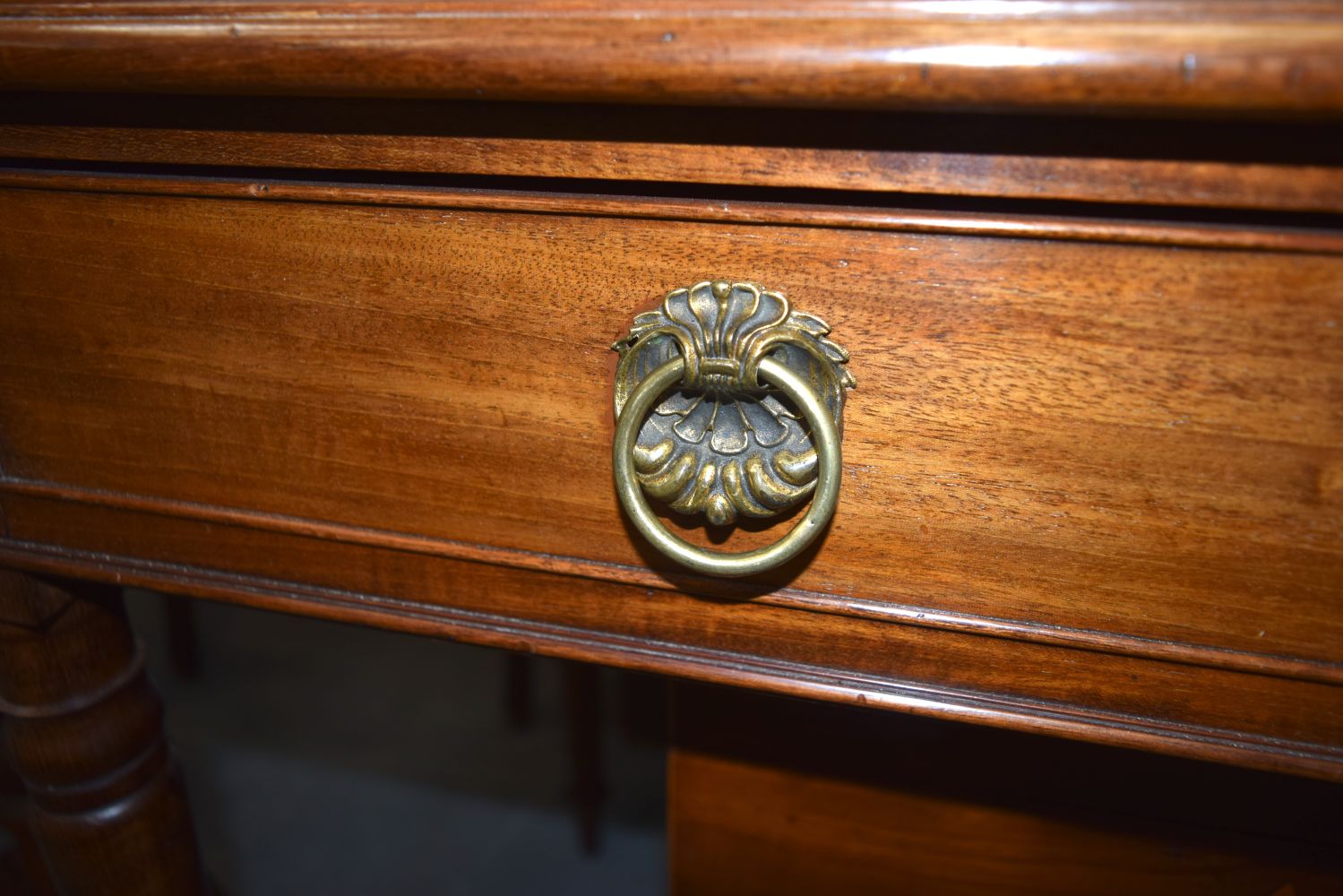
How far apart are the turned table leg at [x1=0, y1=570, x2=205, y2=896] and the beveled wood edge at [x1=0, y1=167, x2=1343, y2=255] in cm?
23

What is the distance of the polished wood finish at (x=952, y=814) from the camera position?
0.54 metres

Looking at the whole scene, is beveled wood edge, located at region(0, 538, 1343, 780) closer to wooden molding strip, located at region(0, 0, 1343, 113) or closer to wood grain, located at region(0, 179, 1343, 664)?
wood grain, located at region(0, 179, 1343, 664)

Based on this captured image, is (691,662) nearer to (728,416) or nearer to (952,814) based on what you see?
(728,416)

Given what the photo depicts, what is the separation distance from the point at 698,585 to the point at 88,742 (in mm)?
354

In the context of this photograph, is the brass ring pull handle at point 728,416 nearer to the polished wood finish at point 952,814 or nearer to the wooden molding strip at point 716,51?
the wooden molding strip at point 716,51

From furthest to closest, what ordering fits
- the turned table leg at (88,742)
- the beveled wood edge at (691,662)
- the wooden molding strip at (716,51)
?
the turned table leg at (88,742) < the beveled wood edge at (691,662) < the wooden molding strip at (716,51)

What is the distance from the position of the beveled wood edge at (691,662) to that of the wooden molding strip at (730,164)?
0.59 ft

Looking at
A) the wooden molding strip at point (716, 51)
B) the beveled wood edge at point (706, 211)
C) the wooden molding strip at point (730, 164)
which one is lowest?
the beveled wood edge at point (706, 211)

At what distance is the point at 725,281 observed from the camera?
0.32 m

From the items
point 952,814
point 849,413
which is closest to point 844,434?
point 849,413

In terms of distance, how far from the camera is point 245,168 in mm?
357

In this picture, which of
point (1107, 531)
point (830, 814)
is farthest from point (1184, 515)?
point (830, 814)

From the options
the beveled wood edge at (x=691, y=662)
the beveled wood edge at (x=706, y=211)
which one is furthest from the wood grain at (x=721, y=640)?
the beveled wood edge at (x=706, y=211)

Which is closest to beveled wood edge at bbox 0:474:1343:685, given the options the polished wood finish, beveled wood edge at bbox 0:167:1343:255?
beveled wood edge at bbox 0:167:1343:255
